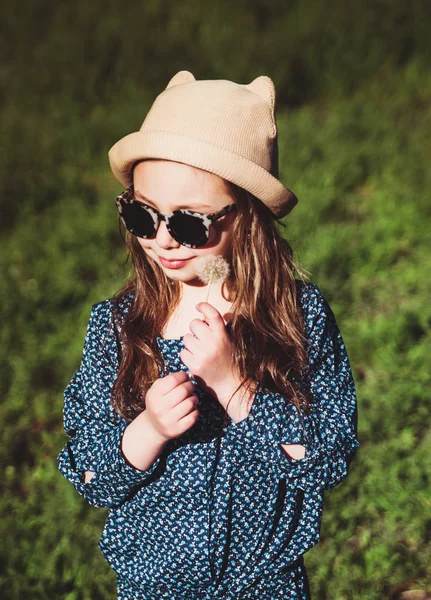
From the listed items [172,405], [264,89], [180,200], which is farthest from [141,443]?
[264,89]

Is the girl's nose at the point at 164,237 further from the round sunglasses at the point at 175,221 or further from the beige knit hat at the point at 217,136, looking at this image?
the beige knit hat at the point at 217,136

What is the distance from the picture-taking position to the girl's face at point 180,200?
5.01 ft

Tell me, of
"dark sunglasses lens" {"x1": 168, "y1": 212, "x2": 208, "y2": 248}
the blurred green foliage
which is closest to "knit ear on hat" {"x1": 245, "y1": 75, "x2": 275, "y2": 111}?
"dark sunglasses lens" {"x1": 168, "y1": 212, "x2": 208, "y2": 248}

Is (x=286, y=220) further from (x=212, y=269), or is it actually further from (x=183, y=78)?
(x=212, y=269)

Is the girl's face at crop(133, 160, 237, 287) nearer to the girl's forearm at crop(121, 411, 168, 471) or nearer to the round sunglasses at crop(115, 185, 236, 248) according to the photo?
the round sunglasses at crop(115, 185, 236, 248)

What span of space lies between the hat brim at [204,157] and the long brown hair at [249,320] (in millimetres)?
69

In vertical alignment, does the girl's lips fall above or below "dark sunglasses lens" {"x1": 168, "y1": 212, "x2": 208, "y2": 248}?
below

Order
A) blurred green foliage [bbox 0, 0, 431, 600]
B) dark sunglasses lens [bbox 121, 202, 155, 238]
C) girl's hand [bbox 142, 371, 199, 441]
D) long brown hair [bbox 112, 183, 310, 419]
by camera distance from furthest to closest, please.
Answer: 1. blurred green foliage [bbox 0, 0, 431, 600]
2. long brown hair [bbox 112, 183, 310, 419]
3. dark sunglasses lens [bbox 121, 202, 155, 238]
4. girl's hand [bbox 142, 371, 199, 441]

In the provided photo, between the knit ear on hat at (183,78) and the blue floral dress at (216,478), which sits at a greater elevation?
the knit ear on hat at (183,78)

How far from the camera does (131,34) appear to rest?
8.18 meters

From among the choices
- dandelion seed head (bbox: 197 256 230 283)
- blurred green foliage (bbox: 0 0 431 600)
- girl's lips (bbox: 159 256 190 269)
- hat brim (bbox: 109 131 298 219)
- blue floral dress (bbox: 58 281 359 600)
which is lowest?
blurred green foliage (bbox: 0 0 431 600)

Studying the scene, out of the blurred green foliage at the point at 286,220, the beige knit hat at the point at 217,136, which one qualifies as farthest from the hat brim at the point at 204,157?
the blurred green foliage at the point at 286,220

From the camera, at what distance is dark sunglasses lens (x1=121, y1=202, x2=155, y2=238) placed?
1553mm

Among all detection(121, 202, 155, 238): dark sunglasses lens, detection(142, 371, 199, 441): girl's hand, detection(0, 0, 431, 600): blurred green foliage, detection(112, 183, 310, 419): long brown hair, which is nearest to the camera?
detection(142, 371, 199, 441): girl's hand
